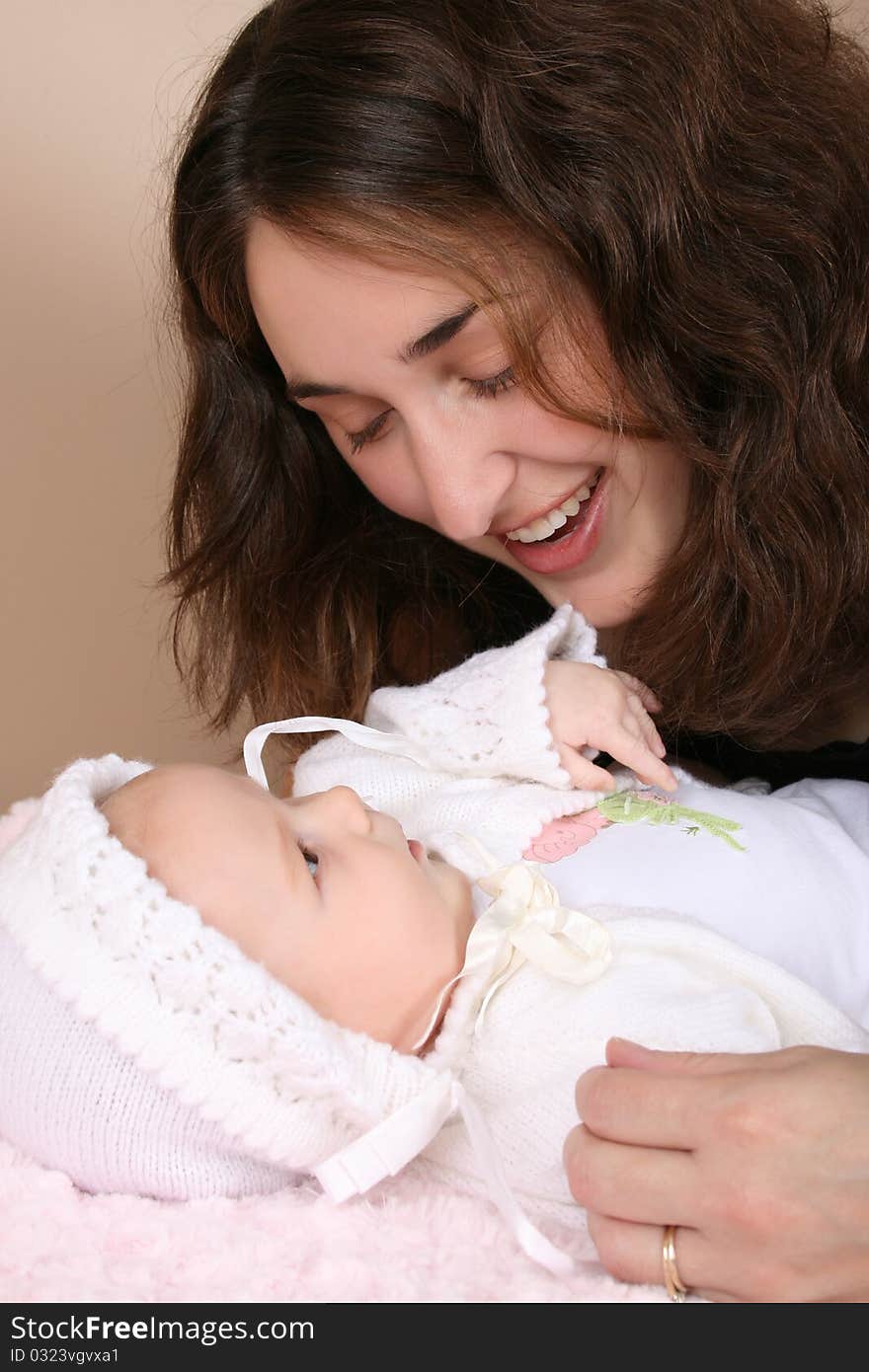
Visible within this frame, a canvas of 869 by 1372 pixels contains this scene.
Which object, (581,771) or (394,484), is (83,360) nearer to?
(394,484)

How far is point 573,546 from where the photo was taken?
166cm

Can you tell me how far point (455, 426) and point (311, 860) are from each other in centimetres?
51

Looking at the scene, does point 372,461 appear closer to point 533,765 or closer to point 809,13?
point 533,765

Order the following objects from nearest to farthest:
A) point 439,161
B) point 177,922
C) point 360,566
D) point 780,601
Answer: point 177,922, point 439,161, point 780,601, point 360,566

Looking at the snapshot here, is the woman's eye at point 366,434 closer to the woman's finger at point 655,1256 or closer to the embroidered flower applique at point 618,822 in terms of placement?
the embroidered flower applique at point 618,822

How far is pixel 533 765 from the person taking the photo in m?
1.45

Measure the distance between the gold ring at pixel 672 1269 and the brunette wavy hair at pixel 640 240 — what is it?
2.69 feet

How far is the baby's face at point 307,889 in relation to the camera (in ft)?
3.65

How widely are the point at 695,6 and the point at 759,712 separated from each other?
2.68ft

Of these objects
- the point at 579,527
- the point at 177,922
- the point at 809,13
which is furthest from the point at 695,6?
the point at 177,922

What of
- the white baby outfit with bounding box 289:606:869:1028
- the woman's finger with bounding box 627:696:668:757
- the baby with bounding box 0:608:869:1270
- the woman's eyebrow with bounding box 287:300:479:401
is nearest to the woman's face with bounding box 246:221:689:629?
the woman's eyebrow with bounding box 287:300:479:401

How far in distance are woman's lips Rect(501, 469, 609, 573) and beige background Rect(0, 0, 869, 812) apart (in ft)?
2.95

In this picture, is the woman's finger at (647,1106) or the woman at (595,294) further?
the woman at (595,294)

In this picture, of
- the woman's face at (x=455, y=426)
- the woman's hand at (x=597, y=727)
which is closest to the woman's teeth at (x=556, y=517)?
the woman's face at (x=455, y=426)
